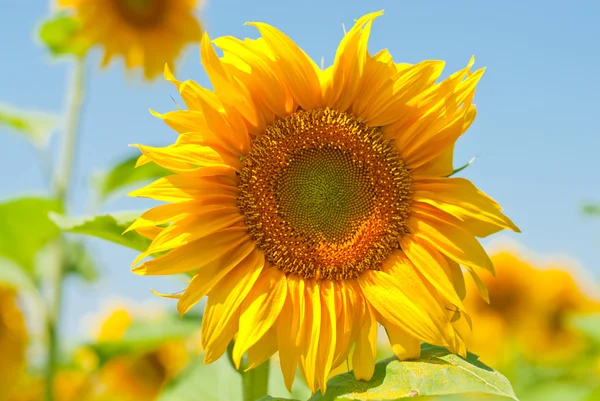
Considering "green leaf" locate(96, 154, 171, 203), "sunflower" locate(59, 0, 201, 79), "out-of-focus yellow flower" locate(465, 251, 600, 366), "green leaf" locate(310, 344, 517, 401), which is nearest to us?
"green leaf" locate(310, 344, 517, 401)

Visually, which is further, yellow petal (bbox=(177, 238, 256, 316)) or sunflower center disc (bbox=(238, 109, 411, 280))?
sunflower center disc (bbox=(238, 109, 411, 280))

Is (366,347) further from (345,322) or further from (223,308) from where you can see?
(223,308)

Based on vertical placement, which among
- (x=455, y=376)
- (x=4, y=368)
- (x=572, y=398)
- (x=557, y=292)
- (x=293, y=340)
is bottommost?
(x=4, y=368)

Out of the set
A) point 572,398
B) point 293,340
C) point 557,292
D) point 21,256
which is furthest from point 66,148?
point 557,292

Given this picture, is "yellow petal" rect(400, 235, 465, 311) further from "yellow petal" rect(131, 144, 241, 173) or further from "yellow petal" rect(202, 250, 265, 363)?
"yellow petal" rect(131, 144, 241, 173)

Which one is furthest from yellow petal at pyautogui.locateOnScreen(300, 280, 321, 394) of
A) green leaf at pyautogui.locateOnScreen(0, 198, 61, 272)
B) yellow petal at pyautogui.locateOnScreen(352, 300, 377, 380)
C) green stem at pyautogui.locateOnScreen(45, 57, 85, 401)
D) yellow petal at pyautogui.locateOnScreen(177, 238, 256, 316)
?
green stem at pyautogui.locateOnScreen(45, 57, 85, 401)

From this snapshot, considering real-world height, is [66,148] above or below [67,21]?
below

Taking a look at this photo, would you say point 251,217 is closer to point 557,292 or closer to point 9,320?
point 9,320
